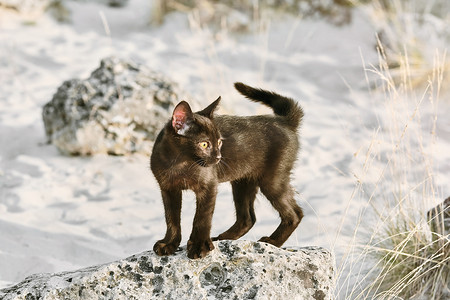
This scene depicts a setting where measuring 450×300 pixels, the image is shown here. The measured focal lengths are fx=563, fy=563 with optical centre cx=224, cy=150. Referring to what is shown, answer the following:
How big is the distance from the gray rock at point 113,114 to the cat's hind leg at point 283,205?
2.34m

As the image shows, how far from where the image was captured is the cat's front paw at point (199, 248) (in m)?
2.39

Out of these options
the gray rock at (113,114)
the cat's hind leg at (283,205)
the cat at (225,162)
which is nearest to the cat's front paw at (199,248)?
the cat at (225,162)

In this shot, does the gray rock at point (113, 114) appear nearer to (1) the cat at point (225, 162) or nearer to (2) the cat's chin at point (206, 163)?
(1) the cat at point (225, 162)

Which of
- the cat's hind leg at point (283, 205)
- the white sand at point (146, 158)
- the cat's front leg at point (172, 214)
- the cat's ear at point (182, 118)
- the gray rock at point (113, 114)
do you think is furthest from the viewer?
the gray rock at point (113, 114)

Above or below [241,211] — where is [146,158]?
below

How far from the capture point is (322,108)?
6148 millimetres

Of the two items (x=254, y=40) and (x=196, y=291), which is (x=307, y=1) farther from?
(x=196, y=291)

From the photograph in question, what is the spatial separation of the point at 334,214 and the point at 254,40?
4046 mm

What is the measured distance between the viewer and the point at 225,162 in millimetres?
2582

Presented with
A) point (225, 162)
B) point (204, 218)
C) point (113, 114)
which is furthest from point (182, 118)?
point (113, 114)

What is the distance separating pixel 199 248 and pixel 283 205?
0.56m

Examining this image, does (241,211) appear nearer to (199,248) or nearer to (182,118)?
(199,248)

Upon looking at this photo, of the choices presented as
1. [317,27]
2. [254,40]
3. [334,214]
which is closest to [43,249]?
[334,214]

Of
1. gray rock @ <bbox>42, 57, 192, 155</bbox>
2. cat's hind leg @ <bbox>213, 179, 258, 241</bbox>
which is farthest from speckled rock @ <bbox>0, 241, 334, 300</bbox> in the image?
gray rock @ <bbox>42, 57, 192, 155</bbox>
